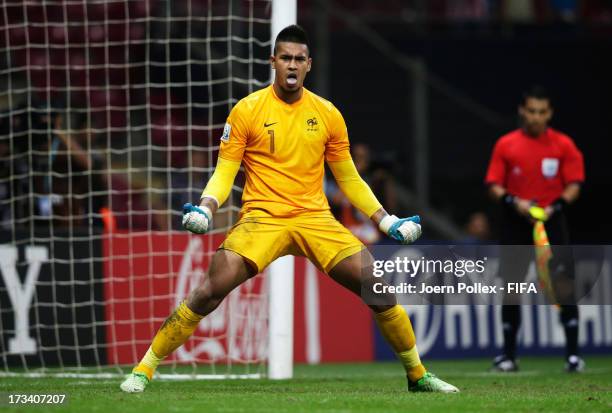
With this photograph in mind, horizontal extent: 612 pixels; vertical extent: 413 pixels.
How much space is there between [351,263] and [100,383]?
8.36ft

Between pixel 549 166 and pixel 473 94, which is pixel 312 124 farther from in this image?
pixel 473 94

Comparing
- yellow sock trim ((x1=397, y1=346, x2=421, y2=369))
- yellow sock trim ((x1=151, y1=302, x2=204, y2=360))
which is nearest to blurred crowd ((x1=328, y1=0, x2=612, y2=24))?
yellow sock trim ((x1=397, y1=346, x2=421, y2=369))

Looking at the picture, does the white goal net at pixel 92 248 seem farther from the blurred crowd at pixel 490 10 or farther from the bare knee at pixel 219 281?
the blurred crowd at pixel 490 10

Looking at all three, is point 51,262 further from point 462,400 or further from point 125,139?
point 462,400

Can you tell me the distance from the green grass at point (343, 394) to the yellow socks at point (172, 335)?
21 centimetres

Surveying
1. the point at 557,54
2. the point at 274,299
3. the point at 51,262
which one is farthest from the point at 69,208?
the point at 557,54

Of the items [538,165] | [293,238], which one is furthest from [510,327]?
[293,238]

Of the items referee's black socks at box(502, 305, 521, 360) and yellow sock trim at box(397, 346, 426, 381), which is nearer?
yellow sock trim at box(397, 346, 426, 381)

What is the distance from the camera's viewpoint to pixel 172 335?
770 centimetres

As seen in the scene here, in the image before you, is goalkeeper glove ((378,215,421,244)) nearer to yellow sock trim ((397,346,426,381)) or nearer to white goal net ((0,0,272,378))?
yellow sock trim ((397,346,426,381))

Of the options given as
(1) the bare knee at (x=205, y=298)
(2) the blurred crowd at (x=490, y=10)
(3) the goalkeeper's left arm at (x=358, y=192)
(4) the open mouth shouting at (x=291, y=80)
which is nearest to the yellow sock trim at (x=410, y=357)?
(3) the goalkeeper's left arm at (x=358, y=192)

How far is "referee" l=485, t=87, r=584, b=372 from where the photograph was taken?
11.0 metres

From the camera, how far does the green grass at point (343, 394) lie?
7.00m

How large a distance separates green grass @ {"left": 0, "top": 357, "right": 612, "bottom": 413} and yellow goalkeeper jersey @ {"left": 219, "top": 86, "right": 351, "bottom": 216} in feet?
4.19
